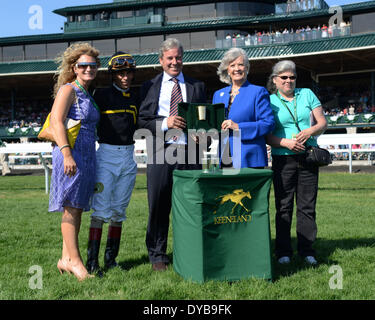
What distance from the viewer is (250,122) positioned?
423cm

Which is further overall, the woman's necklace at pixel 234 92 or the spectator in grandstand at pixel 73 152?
the woman's necklace at pixel 234 92

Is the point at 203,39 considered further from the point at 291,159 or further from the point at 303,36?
the point at 291,159

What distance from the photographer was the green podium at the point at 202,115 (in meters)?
3.85

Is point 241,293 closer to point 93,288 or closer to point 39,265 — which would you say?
point 93,288

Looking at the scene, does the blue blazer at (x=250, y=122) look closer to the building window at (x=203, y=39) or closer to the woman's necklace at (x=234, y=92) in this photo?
the woman's necklace at (x=234, y=92)

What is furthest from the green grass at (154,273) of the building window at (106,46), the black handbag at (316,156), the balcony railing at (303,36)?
the building window at (106,46)

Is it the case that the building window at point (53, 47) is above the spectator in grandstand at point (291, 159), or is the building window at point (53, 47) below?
above

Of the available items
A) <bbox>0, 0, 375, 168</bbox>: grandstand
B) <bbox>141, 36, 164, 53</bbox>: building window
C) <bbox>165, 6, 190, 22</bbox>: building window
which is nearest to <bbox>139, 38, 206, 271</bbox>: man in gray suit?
<bbox>0, 0, 375, 168</bbox>: grandstand

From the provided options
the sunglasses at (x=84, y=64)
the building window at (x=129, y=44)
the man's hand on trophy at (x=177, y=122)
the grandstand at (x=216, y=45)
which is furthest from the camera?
the building window at (x=129, y=44)

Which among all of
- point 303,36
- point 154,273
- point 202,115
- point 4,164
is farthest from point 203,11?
point 154,273

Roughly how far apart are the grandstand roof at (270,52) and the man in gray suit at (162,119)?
1016 inches

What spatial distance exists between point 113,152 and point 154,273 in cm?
117
